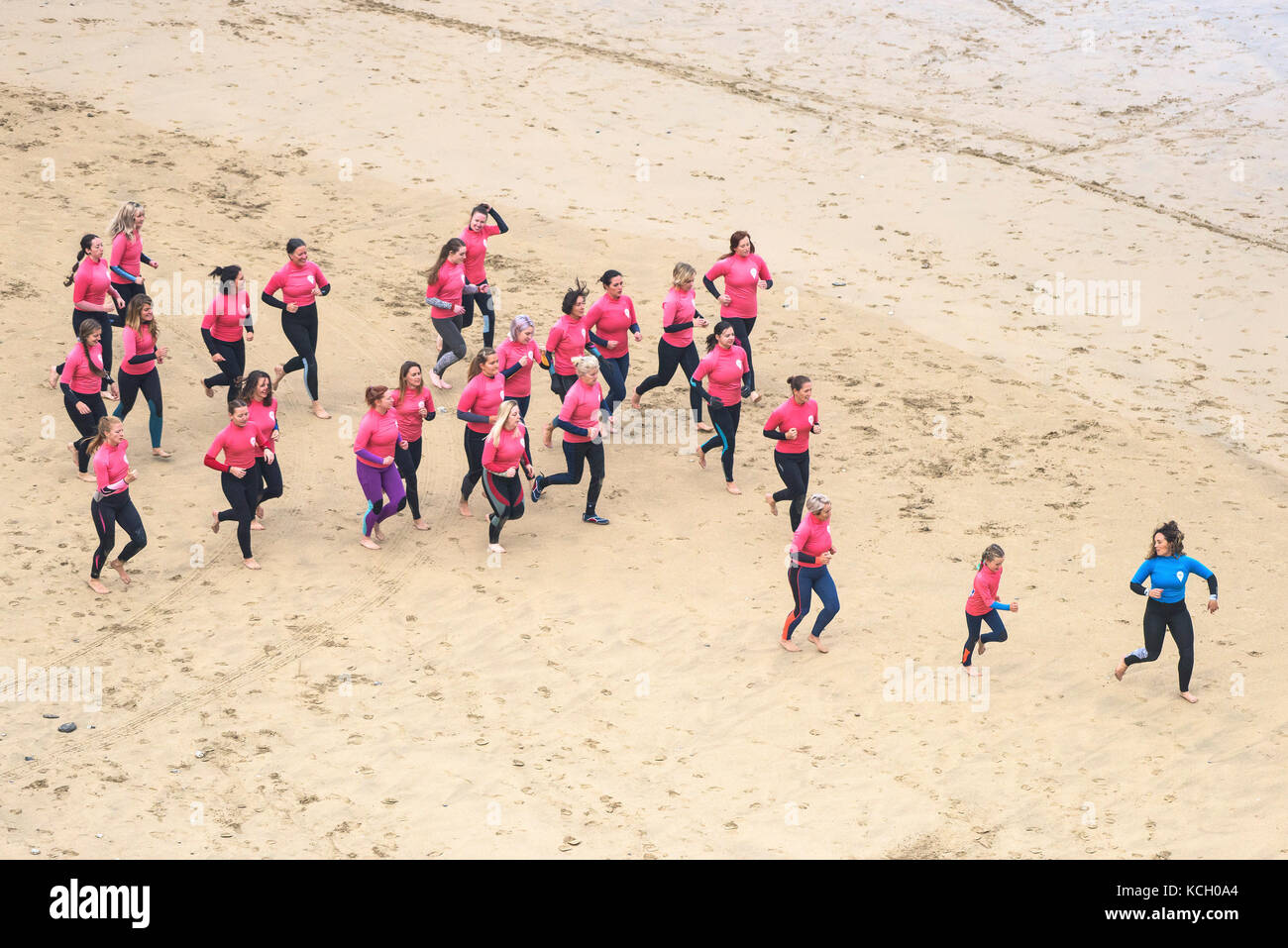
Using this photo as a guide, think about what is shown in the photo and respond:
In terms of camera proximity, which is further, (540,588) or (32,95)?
(32,95)

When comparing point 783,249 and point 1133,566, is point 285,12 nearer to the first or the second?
point 783,249

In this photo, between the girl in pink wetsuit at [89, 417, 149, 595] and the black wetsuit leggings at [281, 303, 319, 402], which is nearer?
the girl in pink wetsuit at [89, 417, 149, 595]

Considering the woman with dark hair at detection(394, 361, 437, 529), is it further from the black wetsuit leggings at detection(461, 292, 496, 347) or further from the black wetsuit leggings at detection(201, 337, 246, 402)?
the black wetsuit leggings at detection(461, 292, 496, 347)

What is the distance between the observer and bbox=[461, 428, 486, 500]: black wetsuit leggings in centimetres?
1358

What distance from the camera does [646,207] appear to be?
21.2 metres

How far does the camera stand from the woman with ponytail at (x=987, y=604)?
1128 centimetres

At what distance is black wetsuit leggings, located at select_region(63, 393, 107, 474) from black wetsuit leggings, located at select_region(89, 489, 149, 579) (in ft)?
6.58

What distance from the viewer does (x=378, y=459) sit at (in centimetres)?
1270

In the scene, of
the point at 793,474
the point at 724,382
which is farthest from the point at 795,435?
the point at 724,382

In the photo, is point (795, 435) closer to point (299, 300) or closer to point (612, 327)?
point (612, 327)

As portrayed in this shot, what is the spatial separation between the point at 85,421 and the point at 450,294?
13.6ft

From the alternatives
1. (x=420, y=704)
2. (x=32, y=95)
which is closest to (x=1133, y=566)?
(x=420, y=704)

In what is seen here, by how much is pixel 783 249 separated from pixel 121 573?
11215mm

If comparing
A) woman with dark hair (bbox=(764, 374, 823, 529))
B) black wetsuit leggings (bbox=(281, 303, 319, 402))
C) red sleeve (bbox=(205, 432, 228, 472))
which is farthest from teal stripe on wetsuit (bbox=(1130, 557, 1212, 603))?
black wetsuit leggings (bbox=(281, 303, 319, 402))
